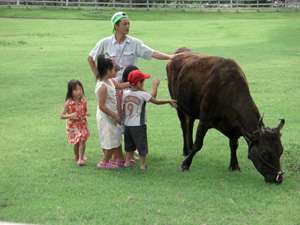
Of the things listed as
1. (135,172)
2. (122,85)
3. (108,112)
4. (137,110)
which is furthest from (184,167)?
(122,85)

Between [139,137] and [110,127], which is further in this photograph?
[110,127]

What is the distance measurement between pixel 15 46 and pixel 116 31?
17.2 meters

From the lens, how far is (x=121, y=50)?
8.24 m

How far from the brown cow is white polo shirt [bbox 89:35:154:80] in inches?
30.1

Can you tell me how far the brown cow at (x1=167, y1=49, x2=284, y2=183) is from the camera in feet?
23.5

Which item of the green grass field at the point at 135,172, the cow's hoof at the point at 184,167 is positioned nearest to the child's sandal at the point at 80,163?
the green grass field at the point at 135,172

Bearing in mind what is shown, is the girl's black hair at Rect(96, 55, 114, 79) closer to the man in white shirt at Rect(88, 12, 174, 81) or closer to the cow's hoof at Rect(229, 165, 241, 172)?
the man in white shirt at Rect(88, 12, 174, 81)

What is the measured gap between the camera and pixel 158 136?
32.9 feet

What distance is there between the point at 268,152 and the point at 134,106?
188cm

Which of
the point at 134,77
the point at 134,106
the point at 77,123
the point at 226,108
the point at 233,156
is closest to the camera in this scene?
the point at 226,108

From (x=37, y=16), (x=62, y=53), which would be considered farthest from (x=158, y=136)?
(x=37, y=16)

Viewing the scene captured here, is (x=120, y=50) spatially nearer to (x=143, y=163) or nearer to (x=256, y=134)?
(x=143, y=163)

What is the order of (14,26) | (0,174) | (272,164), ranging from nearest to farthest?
(272,164), (0,174), (14,26)

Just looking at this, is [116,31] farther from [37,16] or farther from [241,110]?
[37,16]
